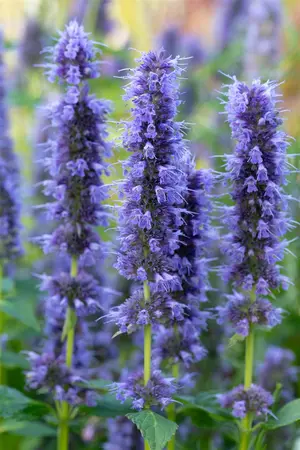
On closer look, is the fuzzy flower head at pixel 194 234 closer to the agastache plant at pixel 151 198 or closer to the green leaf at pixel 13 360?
the agastache plant at pixel 151 198

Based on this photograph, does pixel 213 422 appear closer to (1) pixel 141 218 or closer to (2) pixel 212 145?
(1) pixel 141 218

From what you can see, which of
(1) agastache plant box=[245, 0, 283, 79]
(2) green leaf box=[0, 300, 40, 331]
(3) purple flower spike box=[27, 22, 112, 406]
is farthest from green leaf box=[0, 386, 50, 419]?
(1) agastache plant box=[245, 0, 283, 79]

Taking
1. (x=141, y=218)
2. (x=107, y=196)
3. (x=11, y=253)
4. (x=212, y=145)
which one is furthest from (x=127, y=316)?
(x=212, y=145)

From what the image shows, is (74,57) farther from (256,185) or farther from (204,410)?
(204,410)

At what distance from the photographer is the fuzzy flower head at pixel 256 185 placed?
3408mm

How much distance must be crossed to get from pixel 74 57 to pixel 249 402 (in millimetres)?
1989

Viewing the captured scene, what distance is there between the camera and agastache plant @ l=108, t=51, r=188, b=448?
10.6 ft

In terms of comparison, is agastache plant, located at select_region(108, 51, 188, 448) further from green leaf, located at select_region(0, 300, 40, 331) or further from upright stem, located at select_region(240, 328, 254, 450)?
green leaf, located at select_region(0, 300, 40, 331)

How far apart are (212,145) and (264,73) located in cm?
91

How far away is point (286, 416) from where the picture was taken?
11.9 feet

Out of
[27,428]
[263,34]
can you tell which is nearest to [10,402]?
[27,428]

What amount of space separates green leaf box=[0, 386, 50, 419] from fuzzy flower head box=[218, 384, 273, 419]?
103 cm

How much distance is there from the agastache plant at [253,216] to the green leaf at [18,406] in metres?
1.02

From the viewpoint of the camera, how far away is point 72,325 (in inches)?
162
